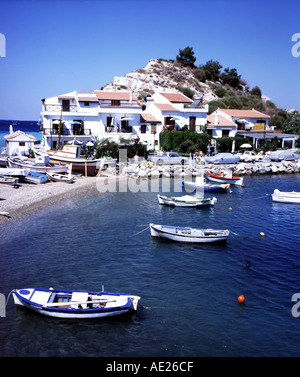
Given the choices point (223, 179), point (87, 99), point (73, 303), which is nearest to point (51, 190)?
point (223, 179)

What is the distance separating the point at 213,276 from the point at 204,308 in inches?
132

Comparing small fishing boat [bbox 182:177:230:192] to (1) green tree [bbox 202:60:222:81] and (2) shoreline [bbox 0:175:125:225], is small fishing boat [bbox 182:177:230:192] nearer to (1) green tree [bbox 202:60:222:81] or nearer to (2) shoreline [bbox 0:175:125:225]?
(2) shoreline [bbox 0:175:125:225]

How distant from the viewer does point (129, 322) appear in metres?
14.6

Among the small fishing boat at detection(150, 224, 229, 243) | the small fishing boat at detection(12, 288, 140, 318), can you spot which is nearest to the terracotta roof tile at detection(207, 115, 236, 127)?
the small fishing boat at detection(150, 224, 229, 243)

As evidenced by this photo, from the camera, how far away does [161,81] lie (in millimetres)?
95562

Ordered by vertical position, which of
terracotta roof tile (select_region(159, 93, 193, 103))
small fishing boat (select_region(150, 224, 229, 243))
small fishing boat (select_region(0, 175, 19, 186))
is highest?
terracotta roof tile (select_region(159, 93, 193, 103))

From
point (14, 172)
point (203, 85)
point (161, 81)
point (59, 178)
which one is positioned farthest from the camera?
point (203, 85)

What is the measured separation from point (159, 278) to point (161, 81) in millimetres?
85200

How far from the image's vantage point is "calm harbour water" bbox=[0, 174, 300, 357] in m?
13.4

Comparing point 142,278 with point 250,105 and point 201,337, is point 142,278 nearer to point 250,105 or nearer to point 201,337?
point 201,337

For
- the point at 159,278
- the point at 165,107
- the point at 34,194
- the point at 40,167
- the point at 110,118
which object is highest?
the point at 165,107

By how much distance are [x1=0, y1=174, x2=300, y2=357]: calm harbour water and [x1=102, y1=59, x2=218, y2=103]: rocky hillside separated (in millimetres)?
63745

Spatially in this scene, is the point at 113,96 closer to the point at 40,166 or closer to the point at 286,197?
the point at 40,166

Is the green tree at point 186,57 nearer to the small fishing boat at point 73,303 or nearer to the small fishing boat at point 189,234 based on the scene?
the small fishing boat at point 189,234
